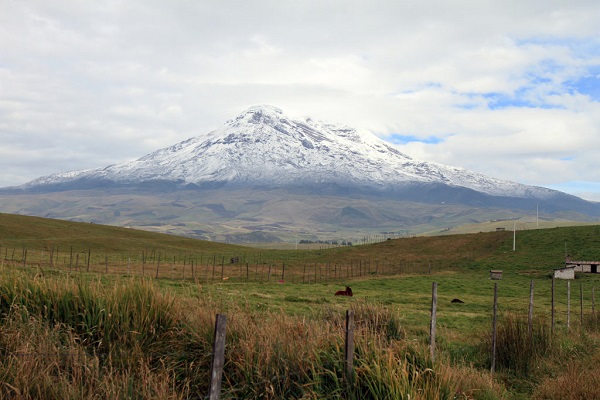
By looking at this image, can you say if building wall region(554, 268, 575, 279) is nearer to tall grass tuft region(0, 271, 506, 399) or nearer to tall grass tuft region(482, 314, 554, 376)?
tall grass tuft region(482, 314, 554, 376)

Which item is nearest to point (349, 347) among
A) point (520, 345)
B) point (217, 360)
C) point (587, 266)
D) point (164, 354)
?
point (217, 360)

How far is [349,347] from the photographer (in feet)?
27.1

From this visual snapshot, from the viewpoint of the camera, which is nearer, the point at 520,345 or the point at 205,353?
the point at 205,353

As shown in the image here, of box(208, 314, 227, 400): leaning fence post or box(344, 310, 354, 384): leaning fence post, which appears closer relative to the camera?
box(208, 314, 227, 400): leaning fence post

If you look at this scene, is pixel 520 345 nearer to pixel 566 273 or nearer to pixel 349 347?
pixel 349 347

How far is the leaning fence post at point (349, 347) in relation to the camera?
26.9 feet

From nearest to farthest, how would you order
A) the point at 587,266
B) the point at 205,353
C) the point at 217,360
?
1. the point at 217,360
2. the point at 205,353
3. the point at 587,266

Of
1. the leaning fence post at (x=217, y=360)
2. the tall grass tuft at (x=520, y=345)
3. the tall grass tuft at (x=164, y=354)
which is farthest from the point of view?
the tall grass tuft at (x=520, y=345)

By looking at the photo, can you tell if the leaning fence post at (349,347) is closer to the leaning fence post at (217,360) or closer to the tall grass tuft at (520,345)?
the leaning fence post at (217,360)

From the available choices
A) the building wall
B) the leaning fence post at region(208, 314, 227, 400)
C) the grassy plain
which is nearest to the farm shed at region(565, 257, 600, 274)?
the building wall

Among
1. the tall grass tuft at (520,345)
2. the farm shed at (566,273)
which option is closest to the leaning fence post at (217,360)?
the tall grass tuft at (520,345)

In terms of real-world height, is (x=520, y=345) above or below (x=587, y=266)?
above

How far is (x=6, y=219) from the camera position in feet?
352

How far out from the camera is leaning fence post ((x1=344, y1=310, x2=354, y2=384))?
26.9ft
